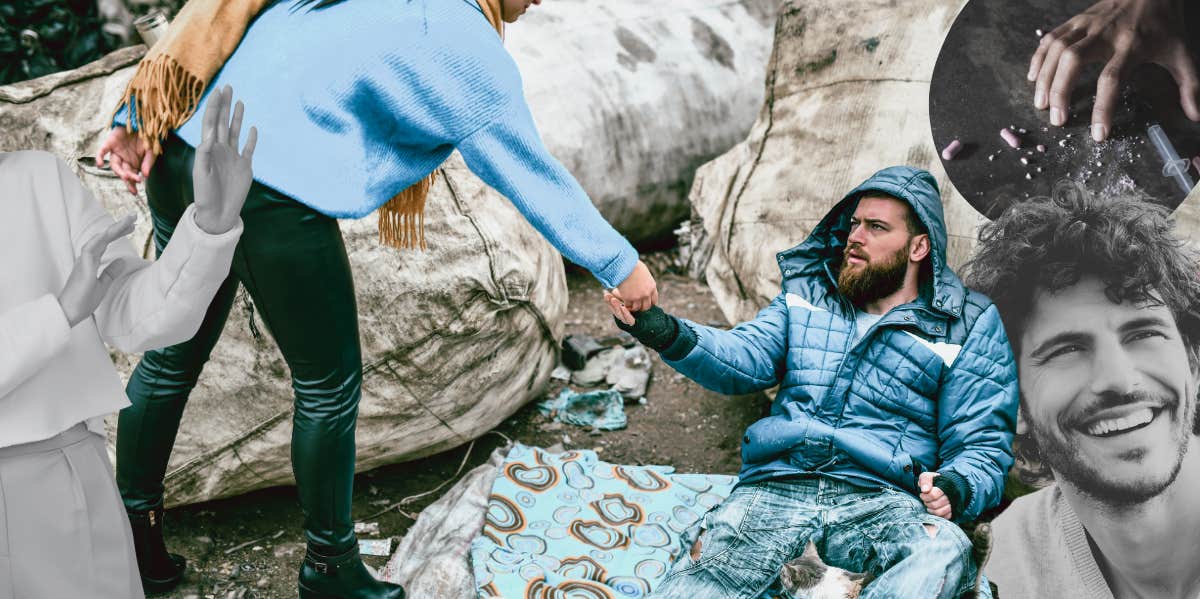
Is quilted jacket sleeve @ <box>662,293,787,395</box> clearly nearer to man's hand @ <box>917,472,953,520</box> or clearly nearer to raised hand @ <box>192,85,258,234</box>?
man's hand @ <box>917,472,953,520</box>

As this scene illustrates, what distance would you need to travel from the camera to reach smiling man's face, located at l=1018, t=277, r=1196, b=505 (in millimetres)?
2727

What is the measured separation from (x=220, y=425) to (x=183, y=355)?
793 millimetres

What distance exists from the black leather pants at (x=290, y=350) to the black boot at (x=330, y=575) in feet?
0.12

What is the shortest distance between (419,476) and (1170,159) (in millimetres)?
2369

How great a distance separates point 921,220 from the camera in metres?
2.94

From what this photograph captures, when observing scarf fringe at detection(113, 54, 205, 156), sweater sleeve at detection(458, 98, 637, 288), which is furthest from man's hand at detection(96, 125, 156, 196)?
sweater sleeve at detection(458, 98, 637, 288)

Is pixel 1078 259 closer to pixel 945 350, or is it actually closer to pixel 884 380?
pixel 945 350

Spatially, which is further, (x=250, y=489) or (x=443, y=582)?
(x=250, y=489)

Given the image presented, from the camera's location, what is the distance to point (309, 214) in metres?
2.17

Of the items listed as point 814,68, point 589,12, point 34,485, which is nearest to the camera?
point 34,485

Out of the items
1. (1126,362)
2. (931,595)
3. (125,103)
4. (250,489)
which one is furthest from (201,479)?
(1126,362)

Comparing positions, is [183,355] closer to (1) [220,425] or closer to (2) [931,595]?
(1) [220,425]

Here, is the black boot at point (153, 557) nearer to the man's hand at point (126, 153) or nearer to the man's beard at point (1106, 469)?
the man's hand at point (126, 153)

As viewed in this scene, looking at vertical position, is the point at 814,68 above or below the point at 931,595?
above
